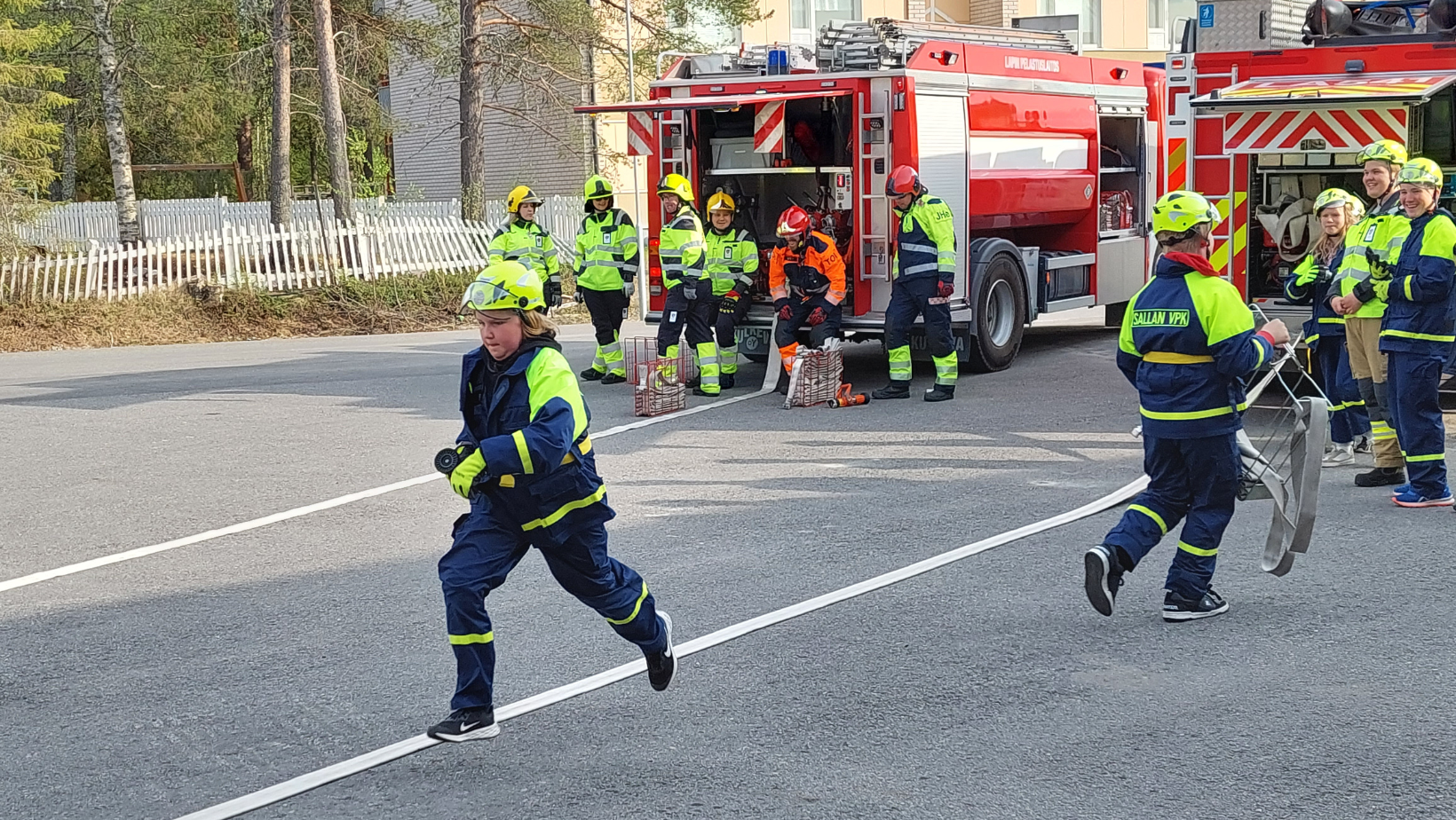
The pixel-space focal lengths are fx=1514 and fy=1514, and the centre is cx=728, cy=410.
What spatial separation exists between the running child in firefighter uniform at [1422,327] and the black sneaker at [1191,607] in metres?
2.42

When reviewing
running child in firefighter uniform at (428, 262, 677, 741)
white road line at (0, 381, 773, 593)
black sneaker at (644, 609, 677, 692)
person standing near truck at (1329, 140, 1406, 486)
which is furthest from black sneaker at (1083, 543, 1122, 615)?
white road line at (0, 381, 773, 593)

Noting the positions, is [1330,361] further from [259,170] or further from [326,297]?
[259,170]

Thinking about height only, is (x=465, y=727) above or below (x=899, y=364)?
below

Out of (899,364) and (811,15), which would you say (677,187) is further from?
(811,15)

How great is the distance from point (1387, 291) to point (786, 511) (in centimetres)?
333

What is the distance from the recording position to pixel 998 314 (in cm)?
1377

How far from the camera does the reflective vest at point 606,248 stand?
43.0 ft

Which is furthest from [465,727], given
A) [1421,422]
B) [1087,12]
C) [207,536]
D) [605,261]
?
[1087,12]

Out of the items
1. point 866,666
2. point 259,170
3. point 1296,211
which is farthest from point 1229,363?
point 259,170

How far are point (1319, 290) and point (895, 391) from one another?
3.76 m

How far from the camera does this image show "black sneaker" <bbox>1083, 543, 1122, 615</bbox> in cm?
577

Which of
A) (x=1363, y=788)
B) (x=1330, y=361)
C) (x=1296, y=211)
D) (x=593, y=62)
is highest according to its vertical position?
(x=593, y=62)

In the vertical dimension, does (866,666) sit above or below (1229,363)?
below

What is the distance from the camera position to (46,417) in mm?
11977
